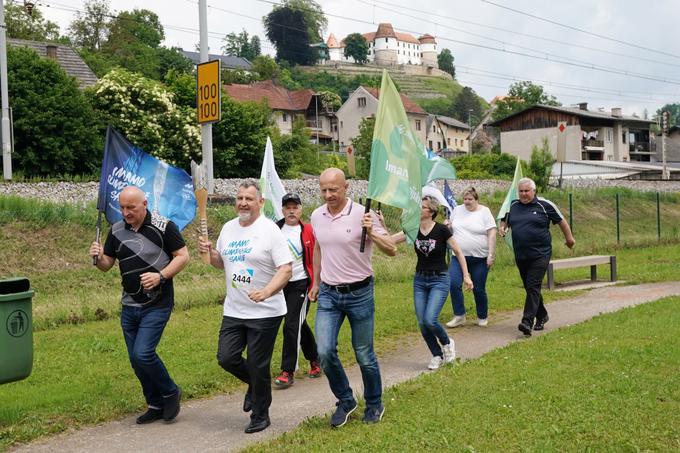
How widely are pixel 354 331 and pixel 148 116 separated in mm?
29143

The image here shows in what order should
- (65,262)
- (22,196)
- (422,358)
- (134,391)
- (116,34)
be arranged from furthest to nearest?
(116,34), (22,196), (65,262), (422,358), (134,391)

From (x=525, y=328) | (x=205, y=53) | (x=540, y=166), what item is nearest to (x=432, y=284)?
(x=525, y=328)

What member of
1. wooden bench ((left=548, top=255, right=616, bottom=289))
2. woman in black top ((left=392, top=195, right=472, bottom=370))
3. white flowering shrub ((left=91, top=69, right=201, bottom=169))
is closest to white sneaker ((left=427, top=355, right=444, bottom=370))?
woman in black top ((left=392, top=195, right=472, bottom=370))

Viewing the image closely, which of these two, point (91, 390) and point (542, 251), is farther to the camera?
point (542, 251)

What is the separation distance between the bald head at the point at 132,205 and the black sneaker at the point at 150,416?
62.4 inches

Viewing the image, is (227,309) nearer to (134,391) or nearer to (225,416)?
(225,416)

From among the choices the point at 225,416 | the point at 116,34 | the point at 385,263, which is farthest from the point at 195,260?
the point at 116,34

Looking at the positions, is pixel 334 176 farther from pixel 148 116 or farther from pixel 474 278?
pixel 148 116

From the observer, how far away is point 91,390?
7914mm

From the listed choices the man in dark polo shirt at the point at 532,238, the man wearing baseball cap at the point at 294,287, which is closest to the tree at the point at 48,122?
the man in dark polo shirt at the point at 532,238

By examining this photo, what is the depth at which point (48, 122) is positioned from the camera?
90.0 ft

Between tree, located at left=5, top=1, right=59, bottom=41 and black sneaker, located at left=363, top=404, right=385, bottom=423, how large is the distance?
199 feet

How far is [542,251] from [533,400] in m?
4.11

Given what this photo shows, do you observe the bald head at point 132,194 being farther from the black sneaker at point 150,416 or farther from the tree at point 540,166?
the tree at point 540,166
